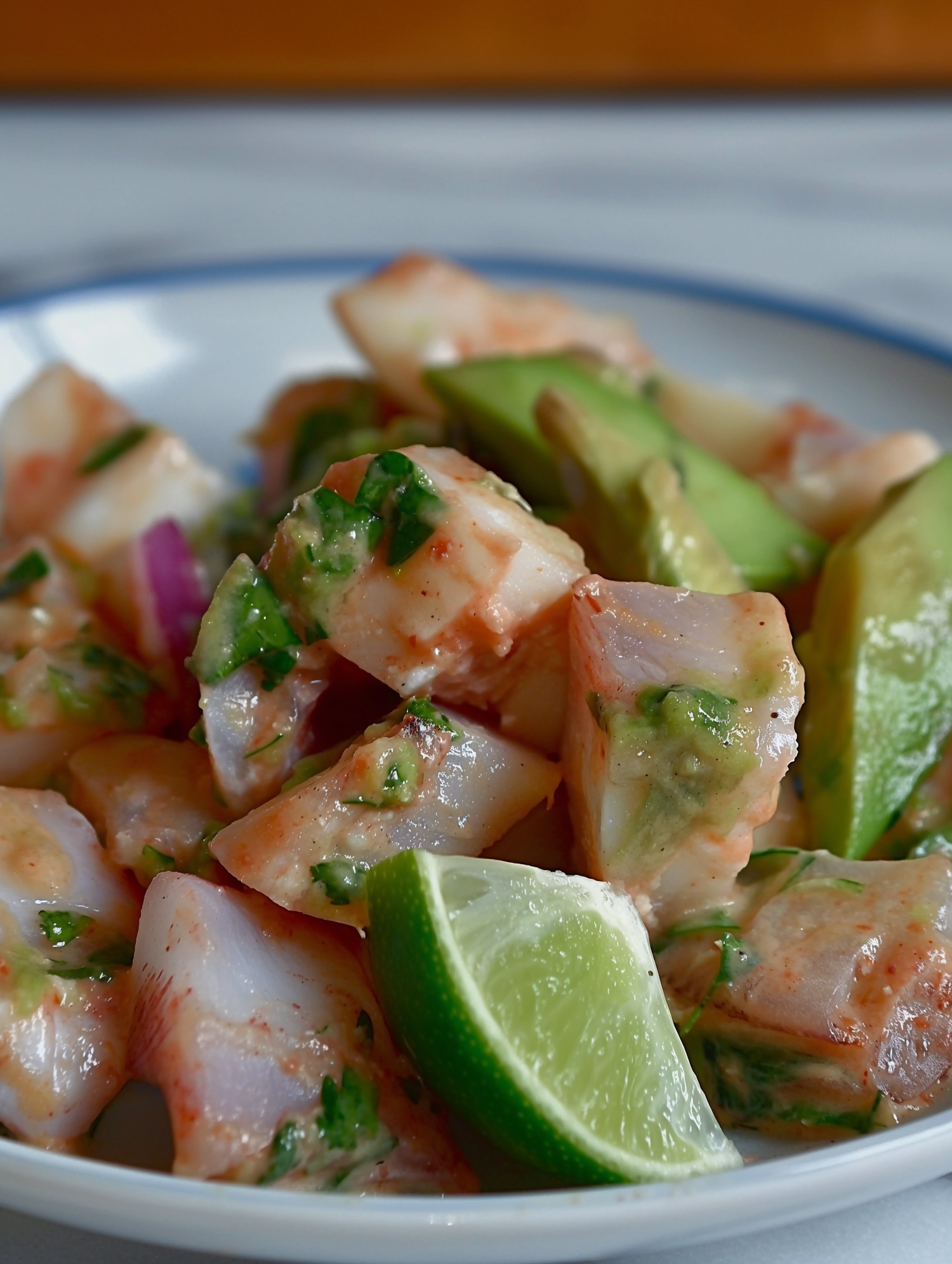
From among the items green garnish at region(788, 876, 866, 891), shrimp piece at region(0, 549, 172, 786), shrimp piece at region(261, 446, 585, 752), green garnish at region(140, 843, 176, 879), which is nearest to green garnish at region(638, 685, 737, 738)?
shrimp piece at region(261, 446, 585, 752)

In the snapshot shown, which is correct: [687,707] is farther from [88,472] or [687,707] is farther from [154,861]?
[88,472]

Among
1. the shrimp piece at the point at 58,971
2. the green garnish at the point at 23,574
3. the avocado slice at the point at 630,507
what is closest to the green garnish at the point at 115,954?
the shrimp piece at the point at 58,971

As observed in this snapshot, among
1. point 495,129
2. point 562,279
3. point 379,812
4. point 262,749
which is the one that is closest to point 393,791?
point 379,812

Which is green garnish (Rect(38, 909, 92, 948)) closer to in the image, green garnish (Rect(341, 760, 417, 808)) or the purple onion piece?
green garnish (Rect(341, 760, 417, 808))

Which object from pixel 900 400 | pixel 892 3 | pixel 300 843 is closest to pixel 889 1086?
pixel 300 843

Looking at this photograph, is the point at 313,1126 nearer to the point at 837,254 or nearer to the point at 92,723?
the point at 92,723

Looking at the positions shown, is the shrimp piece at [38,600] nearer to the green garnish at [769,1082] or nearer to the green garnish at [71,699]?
the green garnish at [71,699]
